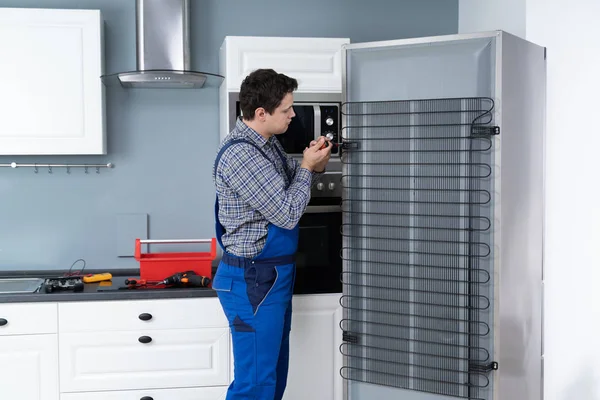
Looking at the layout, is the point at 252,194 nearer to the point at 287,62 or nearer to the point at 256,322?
the point at 256,322

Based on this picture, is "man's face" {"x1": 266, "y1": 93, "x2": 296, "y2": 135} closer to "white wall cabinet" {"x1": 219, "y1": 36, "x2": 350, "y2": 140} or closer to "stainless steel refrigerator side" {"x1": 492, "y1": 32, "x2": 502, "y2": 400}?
"white wall cabinet" {"x1": 219, "y1": 36, "x2": 350, "y2": 140}

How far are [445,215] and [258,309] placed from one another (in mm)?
705

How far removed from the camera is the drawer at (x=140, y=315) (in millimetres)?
3059

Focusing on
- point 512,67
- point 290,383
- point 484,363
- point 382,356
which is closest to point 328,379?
point 290,383

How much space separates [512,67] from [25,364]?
2163 millimetres

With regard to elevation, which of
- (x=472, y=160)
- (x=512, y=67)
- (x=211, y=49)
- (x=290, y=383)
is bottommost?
(x=290, y=383)

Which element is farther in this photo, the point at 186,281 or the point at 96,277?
the point at 96,277

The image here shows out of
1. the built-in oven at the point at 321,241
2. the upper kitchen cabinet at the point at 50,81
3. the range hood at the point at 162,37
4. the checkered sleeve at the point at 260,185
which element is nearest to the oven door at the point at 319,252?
the built-in oven at the point at 321,241

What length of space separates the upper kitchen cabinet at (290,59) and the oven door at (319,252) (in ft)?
1.73

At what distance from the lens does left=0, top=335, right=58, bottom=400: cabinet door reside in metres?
3.03

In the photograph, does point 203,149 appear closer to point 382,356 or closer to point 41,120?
point 41,120

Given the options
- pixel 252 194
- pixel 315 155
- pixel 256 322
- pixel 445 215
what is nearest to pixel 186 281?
pixel 256 322

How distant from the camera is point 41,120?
317 centimetres

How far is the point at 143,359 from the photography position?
3.11m
